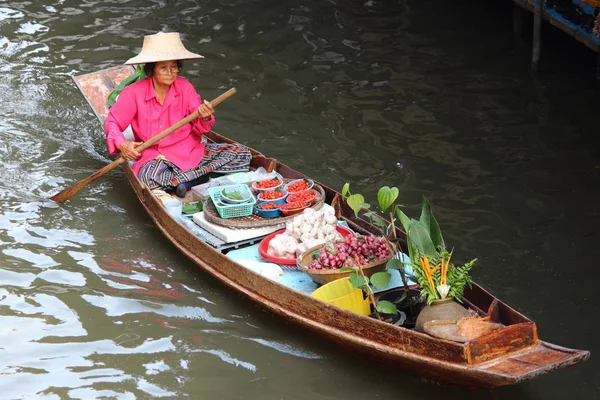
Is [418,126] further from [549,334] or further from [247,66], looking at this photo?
[549,334]

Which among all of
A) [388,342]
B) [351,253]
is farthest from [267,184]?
[388,342]

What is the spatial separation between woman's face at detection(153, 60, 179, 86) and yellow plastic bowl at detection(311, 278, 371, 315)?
2.36m

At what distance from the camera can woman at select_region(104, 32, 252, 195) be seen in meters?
6.42

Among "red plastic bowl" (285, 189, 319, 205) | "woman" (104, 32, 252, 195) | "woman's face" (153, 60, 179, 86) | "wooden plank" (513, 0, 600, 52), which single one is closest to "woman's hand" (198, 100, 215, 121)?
"woman" (104, 32, 252, 195)

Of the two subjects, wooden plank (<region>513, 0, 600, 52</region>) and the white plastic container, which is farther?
wooden plank (<region>513, 0, 600, 52</region>)

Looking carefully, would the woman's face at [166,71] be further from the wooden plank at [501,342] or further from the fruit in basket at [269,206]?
the wooden plank at [501,342]

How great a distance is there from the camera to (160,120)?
21.9ft

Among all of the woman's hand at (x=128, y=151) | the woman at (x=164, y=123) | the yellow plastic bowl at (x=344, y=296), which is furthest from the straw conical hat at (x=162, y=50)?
the yellow plastic bowl at (x=344, y=296)

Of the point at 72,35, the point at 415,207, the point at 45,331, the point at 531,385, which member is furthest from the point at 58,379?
the point at 72,35

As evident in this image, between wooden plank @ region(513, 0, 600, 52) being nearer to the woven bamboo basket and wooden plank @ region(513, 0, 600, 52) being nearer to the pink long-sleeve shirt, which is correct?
the pink long-sleeve shirt

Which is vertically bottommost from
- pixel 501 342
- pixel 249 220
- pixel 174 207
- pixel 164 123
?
pixel 174 207

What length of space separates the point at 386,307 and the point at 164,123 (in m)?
2.81

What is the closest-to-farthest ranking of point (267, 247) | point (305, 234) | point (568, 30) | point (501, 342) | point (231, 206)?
point (501, 342), point (305, 234), point (267, 247), point (231, 206), point (568, 30)

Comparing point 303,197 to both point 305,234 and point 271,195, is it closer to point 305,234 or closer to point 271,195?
point 271,195
